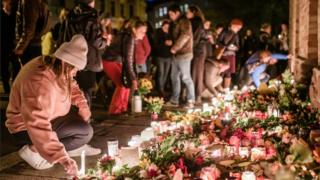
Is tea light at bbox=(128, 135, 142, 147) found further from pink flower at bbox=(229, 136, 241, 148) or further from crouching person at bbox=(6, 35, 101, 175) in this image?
pink flower at bbox=(229, 136, 241, 148)

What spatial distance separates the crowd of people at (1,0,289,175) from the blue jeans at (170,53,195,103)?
0.02 meters

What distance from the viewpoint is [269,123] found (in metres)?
6.70

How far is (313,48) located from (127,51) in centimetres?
A: 301

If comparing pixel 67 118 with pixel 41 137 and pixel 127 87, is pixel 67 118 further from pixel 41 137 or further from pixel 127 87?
pixel 127 87

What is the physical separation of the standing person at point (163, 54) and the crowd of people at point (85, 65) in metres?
0.02

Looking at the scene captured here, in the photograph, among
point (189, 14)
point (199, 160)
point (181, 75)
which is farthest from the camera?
point (189, 14)

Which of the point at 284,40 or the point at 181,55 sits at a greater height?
the point at 284,40

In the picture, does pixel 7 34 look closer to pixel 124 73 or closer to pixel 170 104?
pixel 124 73

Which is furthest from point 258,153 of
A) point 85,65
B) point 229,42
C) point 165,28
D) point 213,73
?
point 229,42

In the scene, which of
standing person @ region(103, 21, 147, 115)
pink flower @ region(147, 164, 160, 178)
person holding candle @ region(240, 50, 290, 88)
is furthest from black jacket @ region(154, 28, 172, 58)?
pink flower @ region(147, 164, 160, 178)

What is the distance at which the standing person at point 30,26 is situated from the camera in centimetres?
862

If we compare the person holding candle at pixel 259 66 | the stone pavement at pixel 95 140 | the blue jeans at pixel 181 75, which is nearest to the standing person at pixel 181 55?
the blue jeans at pixel 181 75

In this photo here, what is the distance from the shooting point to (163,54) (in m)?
11.1

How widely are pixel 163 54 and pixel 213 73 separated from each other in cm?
114
